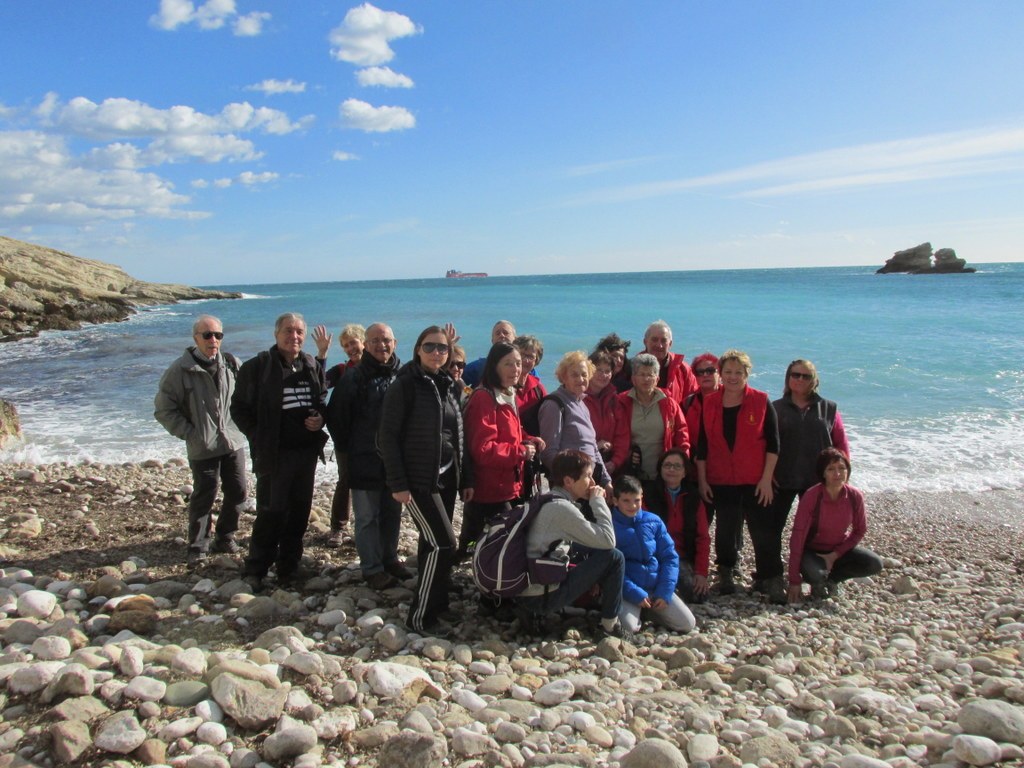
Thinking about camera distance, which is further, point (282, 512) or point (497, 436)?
point (282, 512)

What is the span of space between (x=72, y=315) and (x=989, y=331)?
4559 centimetres

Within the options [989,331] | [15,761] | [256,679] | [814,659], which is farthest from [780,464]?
[989,331]

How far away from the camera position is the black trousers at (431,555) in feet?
15.2

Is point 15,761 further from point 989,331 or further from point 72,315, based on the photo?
point 72,315

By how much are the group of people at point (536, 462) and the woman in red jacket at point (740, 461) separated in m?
0.01

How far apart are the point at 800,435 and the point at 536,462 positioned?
2.28 meters

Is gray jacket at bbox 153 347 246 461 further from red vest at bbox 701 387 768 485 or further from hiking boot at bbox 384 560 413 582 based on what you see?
red vest at bbox 701 387 768 485

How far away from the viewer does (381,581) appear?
5.48 metres

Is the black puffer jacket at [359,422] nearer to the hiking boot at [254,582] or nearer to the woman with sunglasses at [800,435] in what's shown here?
the hiking boot at [254,582]

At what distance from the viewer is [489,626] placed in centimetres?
498

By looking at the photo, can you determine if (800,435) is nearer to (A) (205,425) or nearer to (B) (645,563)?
(B) (645,563)

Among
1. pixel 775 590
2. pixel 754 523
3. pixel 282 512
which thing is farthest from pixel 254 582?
pixel 775 590

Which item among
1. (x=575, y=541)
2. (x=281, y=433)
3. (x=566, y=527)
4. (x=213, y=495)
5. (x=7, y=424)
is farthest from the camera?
(x=7, y=424)

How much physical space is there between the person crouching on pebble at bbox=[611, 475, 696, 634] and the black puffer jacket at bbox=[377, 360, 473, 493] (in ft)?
4.75
